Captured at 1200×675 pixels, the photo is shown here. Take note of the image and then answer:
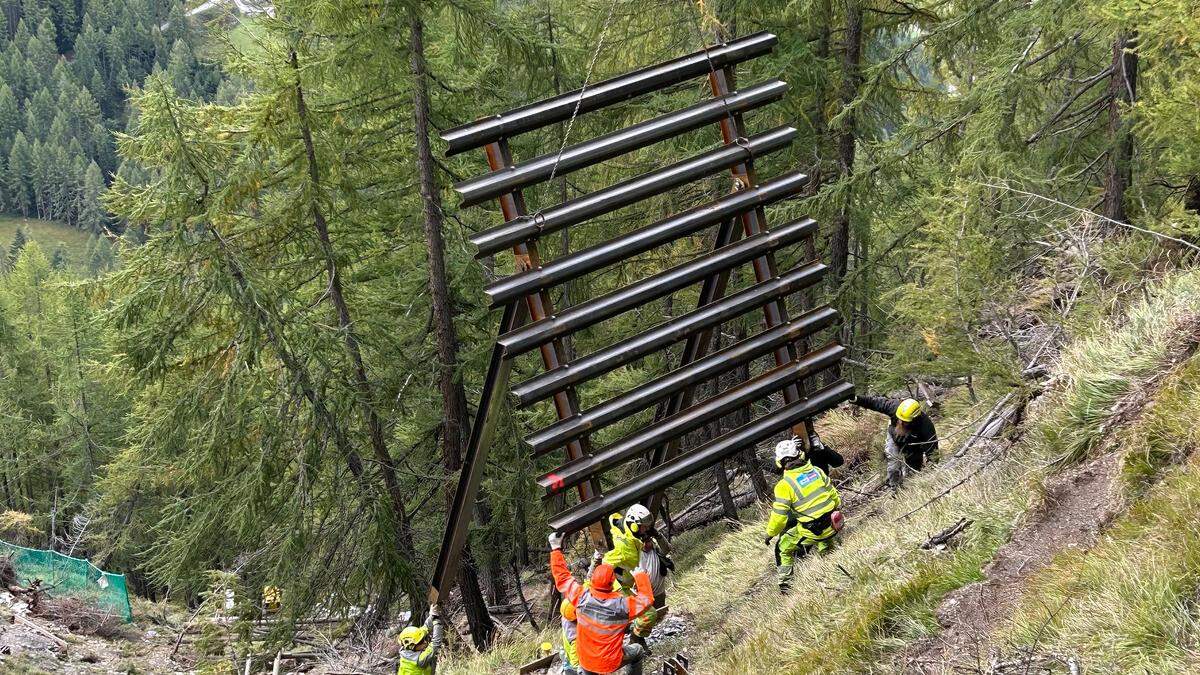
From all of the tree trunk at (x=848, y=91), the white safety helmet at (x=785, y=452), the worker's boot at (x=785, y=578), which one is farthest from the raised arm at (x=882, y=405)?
the tree trunk at (x=848, y=91)

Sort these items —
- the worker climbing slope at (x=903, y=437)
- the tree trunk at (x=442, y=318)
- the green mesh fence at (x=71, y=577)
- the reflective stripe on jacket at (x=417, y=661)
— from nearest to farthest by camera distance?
the reflective stripe on jacket at (x=417, y=661), the worker climbing slope at (x=903, y=437), the tree trunk at (x=442, y=318), the green mesh fence at (x=71, y=577)

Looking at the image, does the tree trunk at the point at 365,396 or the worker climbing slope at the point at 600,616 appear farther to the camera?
the tree trunk at the point at 365,396

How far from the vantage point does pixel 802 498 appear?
27.7 ft

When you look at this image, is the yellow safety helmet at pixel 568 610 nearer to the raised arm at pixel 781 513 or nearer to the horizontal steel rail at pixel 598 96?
the raised arm at pixel 781 513

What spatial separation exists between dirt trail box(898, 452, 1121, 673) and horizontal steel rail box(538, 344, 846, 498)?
2.60m

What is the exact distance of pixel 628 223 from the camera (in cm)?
1518

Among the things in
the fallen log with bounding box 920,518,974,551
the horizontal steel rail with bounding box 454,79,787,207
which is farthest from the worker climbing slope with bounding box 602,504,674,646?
the horizontal steel rail with bounding box 454,79,787,207

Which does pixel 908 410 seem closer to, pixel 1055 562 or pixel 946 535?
pixel 946 535

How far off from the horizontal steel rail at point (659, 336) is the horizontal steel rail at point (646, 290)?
10 centimetres

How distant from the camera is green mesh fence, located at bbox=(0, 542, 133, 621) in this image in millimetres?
23109

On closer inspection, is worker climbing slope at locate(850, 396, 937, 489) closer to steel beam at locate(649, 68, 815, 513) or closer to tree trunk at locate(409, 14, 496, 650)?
steel beam at locate(649, 68, 815, 513)

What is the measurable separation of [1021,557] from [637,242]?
12.2 feet

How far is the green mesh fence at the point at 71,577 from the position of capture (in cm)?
2311

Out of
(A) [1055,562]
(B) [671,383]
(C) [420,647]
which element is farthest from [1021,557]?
(C) [420,647]
